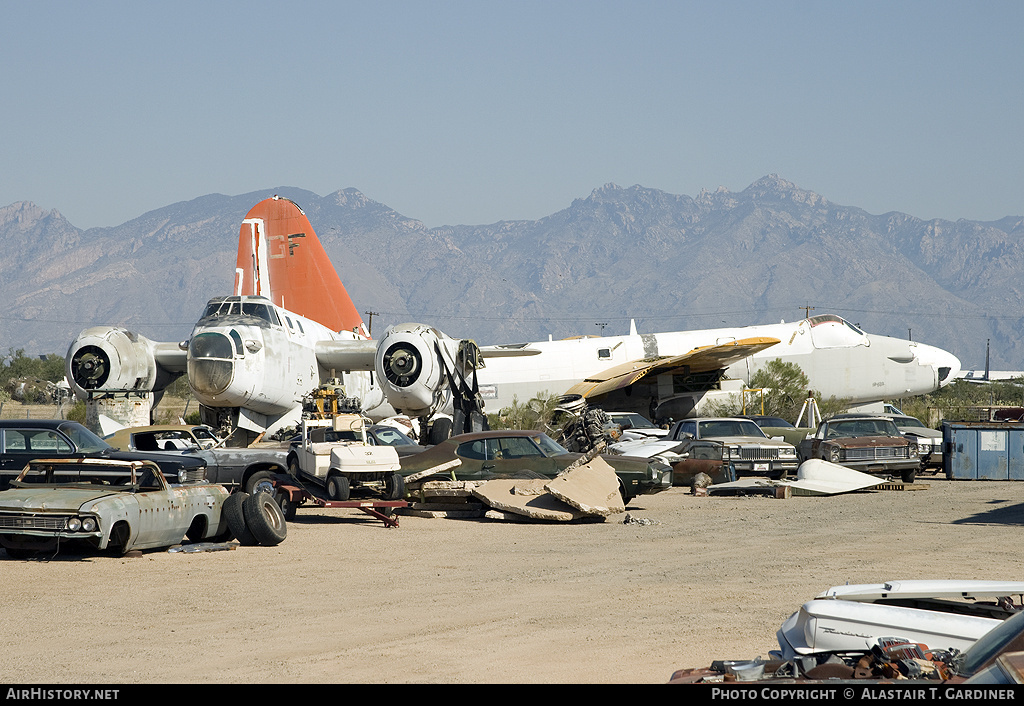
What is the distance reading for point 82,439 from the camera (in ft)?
49.1

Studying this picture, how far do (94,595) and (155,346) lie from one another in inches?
765

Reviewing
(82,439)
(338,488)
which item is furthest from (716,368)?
(82,439)

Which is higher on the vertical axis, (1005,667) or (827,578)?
(1005,667)

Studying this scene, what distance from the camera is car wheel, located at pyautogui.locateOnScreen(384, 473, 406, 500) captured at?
1565 centimetres

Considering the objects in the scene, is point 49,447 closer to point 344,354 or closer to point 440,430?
point 440,430

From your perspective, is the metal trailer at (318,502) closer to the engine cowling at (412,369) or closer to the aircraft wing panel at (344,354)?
the engine cowling at (412,369)

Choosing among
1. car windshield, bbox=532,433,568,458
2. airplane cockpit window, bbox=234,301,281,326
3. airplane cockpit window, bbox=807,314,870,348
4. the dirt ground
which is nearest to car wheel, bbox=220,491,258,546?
the dirt ground

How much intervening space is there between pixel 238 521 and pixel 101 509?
7.05ft

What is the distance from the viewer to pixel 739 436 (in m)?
22.7

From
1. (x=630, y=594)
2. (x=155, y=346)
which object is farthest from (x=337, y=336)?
(x=630, y=594)

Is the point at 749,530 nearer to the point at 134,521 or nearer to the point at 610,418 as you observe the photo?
the point at 134,521

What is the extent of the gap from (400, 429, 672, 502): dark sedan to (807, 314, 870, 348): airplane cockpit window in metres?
23.1

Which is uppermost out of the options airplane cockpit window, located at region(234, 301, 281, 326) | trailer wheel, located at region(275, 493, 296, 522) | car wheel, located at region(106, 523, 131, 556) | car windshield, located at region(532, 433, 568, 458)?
airplane cockpit window, located at region(234, 301, 281, 326)

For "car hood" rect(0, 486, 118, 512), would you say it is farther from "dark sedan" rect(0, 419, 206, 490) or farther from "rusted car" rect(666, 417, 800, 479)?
"rusted car" rect(666, 417, 800, 479)
